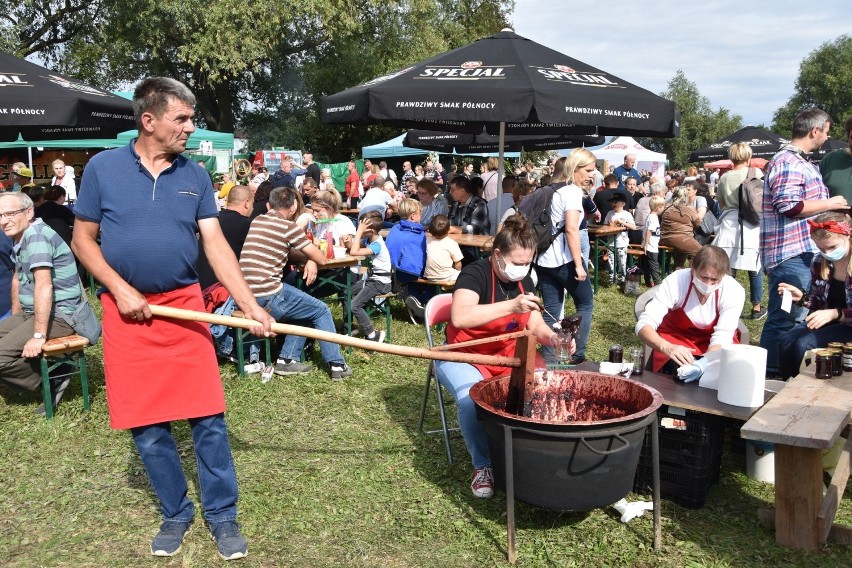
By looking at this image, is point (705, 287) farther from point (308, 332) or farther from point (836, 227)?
point (308, 332)

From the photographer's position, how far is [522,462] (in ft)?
9.95

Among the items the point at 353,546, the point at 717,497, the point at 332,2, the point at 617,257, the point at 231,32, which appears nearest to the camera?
the point at 353,546

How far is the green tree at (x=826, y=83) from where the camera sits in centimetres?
6191

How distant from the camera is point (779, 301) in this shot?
4.92 metres

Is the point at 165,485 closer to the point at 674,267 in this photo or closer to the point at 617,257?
the point at 617,257

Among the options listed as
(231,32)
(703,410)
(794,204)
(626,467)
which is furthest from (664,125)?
(231,32)

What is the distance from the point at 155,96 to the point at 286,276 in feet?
12.3

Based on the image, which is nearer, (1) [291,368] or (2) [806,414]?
(2) [806,414]

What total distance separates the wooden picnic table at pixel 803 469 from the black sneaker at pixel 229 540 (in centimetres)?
219

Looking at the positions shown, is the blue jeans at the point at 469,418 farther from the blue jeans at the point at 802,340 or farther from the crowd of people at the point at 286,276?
the blue jeans at the point at 802,340

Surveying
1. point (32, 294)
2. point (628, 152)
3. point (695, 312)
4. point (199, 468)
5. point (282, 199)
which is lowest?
point (199, 468)

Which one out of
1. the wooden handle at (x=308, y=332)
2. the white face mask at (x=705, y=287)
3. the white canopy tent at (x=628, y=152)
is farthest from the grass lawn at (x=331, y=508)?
the white canopy tent at (x=628, y=152)

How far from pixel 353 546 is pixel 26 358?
283cm

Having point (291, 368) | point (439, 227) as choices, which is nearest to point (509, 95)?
point (439, 227)
